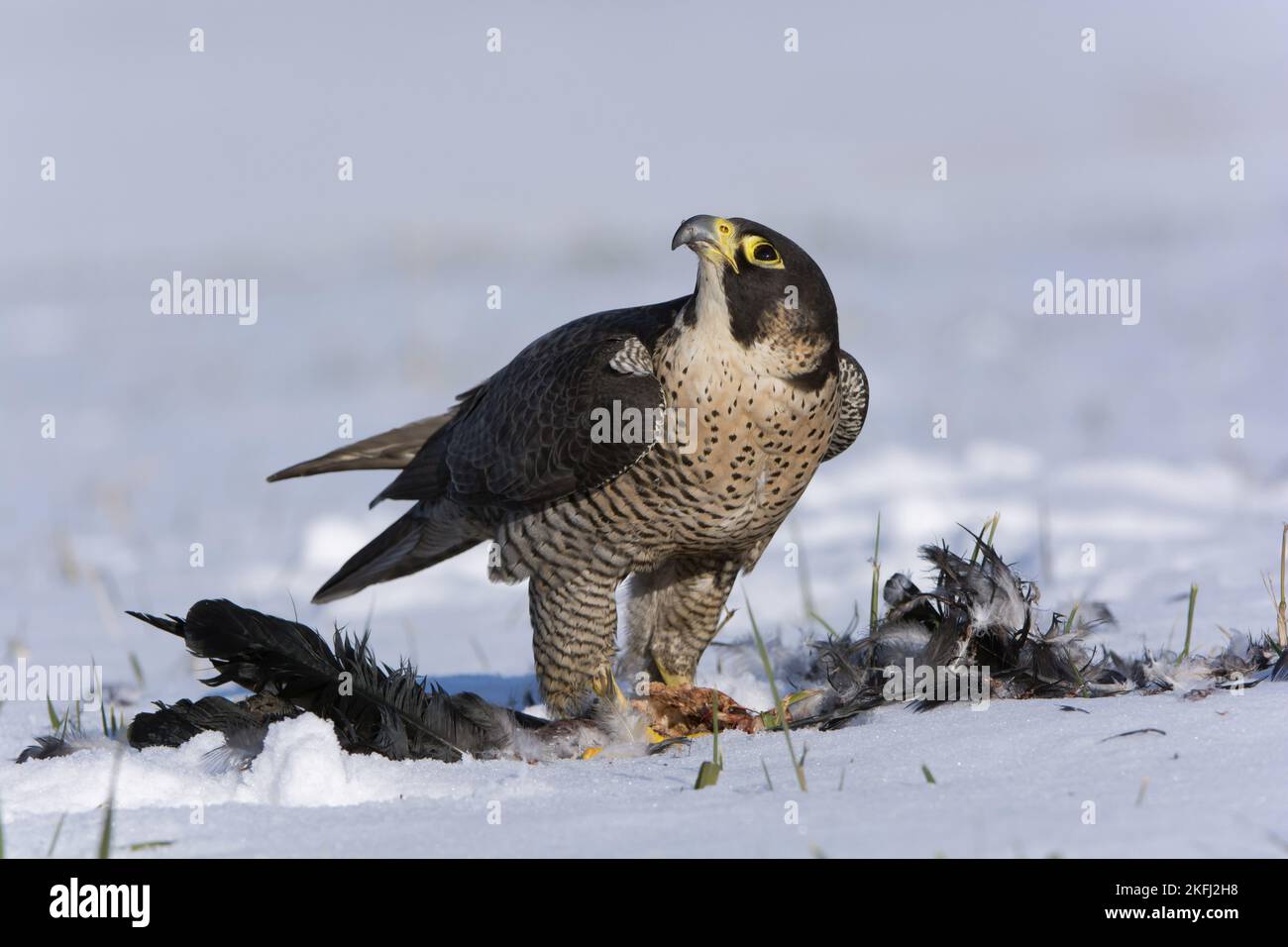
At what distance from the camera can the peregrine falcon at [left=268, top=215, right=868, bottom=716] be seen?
422 cm

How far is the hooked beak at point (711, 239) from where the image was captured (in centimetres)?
418

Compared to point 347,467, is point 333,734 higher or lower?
lower

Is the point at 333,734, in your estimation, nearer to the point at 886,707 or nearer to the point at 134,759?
the point at 134,759

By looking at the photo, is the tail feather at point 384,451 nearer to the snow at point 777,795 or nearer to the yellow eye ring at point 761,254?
the yellow eye ring at point 761,254

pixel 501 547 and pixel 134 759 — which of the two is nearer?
pixel 134 759

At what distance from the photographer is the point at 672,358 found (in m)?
4.34

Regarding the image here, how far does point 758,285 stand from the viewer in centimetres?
420

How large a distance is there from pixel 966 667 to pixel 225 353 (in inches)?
447

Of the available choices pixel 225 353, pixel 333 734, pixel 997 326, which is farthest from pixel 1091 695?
pixel 225 353

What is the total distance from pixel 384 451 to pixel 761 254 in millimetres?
2001
